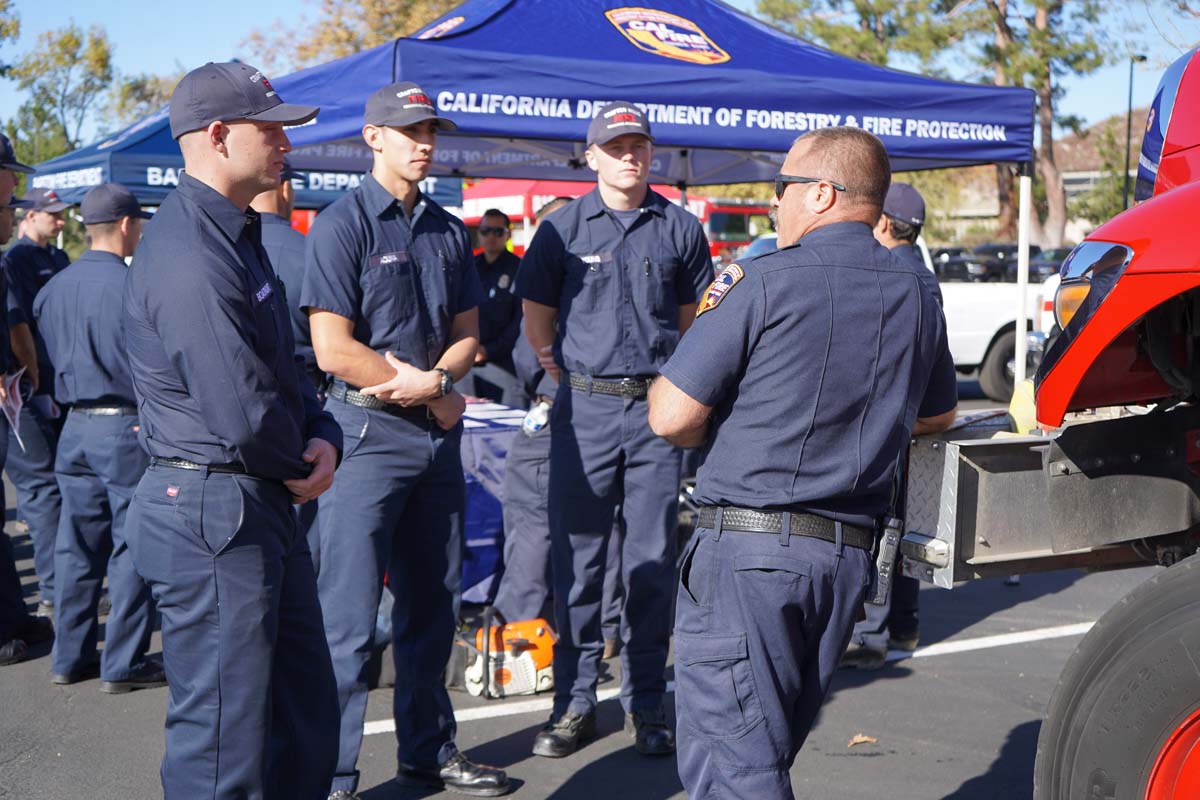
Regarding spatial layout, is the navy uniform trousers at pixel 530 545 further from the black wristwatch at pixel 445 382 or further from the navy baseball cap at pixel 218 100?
the navy baseball cap at pixel 218 100

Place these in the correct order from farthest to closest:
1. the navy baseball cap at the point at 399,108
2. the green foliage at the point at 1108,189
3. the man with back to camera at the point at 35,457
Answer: the green foliage at the point at 1108,189, the man with back to camera at the point at 35,457, the navy baseball cap at the point at 399,108

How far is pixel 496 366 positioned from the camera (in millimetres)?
8336

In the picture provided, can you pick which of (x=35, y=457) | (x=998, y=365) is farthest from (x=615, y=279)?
(x=998, y=365)

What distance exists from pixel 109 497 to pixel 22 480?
4.05ft

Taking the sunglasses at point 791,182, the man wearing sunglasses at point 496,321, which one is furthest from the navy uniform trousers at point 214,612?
the man wearing sunglasses at point 496,321

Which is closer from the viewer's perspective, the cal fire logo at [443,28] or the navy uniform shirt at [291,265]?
the navy uniform shirt at [291,265]

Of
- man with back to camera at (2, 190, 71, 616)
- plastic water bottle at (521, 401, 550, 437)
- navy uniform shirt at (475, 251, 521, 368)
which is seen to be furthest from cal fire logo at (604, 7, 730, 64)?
man with back to camera at (2, 190, 71, 616)

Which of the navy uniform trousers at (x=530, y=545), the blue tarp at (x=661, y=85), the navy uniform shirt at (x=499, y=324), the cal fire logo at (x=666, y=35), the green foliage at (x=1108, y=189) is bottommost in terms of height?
the navy uniform trousers at (x=530, y=545)

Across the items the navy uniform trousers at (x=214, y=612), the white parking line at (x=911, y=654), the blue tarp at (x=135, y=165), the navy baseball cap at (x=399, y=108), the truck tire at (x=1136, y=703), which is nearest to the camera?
the truck tire at (x=1136, y=703)

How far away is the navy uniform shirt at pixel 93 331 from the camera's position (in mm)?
5289

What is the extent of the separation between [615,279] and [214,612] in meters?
2.26

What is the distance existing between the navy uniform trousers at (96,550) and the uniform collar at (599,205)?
7.35 ft

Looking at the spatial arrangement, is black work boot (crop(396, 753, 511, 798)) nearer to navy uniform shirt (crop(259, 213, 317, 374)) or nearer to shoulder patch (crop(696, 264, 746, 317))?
navy uniform shirt (crop(259, 213, 317, 374))

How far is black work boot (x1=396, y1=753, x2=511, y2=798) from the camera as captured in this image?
4066mm
